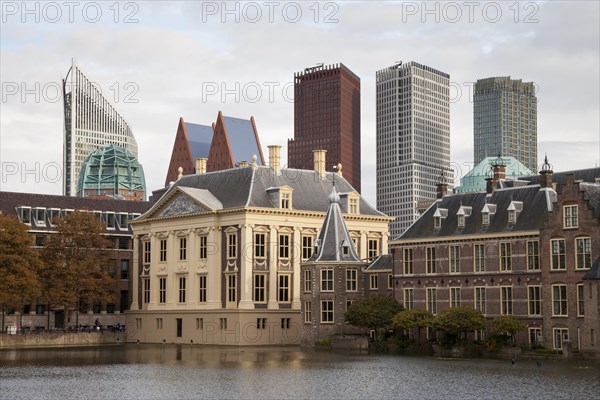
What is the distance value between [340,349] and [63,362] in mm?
25640

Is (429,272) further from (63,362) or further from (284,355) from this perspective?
(63,362)

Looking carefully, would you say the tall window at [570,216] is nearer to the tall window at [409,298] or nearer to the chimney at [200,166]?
the tall window at [409,298]

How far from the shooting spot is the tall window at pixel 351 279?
10006 cm

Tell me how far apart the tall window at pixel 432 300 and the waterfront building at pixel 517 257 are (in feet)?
0.27

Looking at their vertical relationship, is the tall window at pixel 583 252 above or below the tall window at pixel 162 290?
above

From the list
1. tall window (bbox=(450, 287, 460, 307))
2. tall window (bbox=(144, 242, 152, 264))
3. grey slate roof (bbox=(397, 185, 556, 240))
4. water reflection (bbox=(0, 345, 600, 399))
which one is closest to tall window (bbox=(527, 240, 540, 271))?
grey slate roof (bbox=(397, 185, 556, 240))

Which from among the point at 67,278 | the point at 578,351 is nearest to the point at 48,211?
the point at 67,278

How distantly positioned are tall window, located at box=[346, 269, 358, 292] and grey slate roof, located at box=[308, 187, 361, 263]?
3.46 feet

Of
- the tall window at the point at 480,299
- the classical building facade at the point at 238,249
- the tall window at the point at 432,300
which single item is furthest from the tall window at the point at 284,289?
the tall window at the point at 480,299

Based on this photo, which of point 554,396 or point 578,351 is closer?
point 554,396

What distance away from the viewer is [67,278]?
373 ft

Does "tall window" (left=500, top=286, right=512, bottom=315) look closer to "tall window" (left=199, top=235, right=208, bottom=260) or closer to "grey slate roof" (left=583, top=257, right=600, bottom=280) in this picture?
"grey slate roof" (left=583, top=257, right=600, bottom=280)

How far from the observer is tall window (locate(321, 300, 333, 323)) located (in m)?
99.4

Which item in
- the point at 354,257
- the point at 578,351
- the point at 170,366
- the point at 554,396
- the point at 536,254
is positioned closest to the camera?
the point at 554,396
